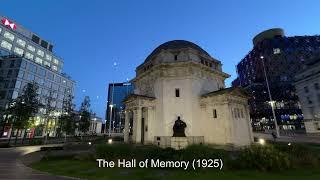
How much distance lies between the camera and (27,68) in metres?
79.8

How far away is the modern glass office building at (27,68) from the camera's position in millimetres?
74938

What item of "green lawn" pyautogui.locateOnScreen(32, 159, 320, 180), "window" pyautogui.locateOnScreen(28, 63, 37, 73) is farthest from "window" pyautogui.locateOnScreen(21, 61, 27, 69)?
"green lawn" pyautogui.locateOnScreen(32, 159, 320, 180)

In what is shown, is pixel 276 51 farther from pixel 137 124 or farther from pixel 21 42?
pixel 21 42

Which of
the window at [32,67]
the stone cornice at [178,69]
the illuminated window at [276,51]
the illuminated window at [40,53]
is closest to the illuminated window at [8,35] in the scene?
the illuminated window at [40,53]

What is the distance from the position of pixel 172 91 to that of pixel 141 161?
18.1 m

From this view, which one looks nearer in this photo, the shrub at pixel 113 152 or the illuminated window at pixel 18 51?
the shrub at pixel 113 152

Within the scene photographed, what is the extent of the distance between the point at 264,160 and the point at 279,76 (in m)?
126

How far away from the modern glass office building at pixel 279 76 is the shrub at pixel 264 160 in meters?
102

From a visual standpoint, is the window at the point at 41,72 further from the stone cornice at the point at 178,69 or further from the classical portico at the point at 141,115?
the stone cornice at the point at 178,69

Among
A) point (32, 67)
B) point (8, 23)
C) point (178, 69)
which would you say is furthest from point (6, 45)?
point (178, 69)

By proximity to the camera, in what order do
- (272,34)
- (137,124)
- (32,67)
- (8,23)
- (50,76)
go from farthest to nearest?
(272,34), (50,76), (8,23), (32,67), (137,124)

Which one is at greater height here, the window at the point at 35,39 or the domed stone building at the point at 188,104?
the window at the point at 35,39

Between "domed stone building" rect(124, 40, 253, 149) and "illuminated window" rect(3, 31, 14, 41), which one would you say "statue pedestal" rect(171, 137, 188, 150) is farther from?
"illuminated window" rect(3, 31, 14, 41)

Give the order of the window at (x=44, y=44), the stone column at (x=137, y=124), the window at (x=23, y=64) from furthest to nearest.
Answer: the window at (x=44, y=44) → the window at (x=23, y=64) → the stone column at (x=137, y=124)
